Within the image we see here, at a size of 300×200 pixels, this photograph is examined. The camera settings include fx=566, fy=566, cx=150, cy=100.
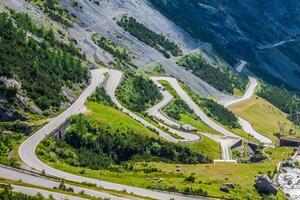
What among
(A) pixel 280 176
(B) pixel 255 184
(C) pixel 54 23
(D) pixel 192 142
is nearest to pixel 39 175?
(B) pixel 255 184

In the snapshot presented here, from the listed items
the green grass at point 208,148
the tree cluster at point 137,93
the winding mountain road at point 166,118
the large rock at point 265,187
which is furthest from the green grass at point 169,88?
the large rock at point 265,187

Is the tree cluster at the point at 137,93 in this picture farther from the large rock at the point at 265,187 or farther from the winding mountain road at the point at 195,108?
the large rock at the point at 265,187

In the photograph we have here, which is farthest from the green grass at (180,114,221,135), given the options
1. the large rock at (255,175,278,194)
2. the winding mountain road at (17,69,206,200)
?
the large rock at (255,175,278,194)

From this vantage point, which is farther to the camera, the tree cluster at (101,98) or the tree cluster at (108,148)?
the tree cluster at (101,98)

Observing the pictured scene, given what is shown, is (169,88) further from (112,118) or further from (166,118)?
(112,118)

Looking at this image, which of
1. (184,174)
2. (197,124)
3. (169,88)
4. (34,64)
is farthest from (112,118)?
(169,88)
